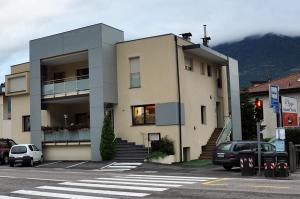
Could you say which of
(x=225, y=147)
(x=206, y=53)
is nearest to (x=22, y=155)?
(x=225, y=147)

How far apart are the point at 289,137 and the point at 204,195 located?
69.1ft

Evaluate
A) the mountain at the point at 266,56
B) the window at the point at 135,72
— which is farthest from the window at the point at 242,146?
the mountain at the point at 266,56

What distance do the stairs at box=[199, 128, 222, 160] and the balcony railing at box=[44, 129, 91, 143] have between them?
26.5ft

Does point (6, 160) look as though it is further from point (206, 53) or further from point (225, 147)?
point (225, 147)

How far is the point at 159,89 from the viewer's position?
3303cm

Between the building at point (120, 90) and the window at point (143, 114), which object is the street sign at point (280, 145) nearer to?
the building at point (120, 90)

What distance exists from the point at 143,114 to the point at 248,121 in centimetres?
1546

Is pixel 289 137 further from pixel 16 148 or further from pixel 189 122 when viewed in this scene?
pixel 16 148

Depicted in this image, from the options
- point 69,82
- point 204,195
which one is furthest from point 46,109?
point 204,195

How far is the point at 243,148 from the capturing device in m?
26.0

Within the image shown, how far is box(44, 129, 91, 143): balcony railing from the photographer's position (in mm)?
34625

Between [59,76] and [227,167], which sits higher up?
[59,76]

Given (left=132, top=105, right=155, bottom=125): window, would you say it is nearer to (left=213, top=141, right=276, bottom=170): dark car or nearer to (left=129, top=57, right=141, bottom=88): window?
(left=129, top=57, right=141, bottom=88): window

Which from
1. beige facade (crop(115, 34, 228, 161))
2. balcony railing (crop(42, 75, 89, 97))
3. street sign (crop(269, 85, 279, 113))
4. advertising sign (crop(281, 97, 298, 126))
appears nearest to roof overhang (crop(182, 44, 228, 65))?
beige facade (crop(115, 34, 228, 161))
